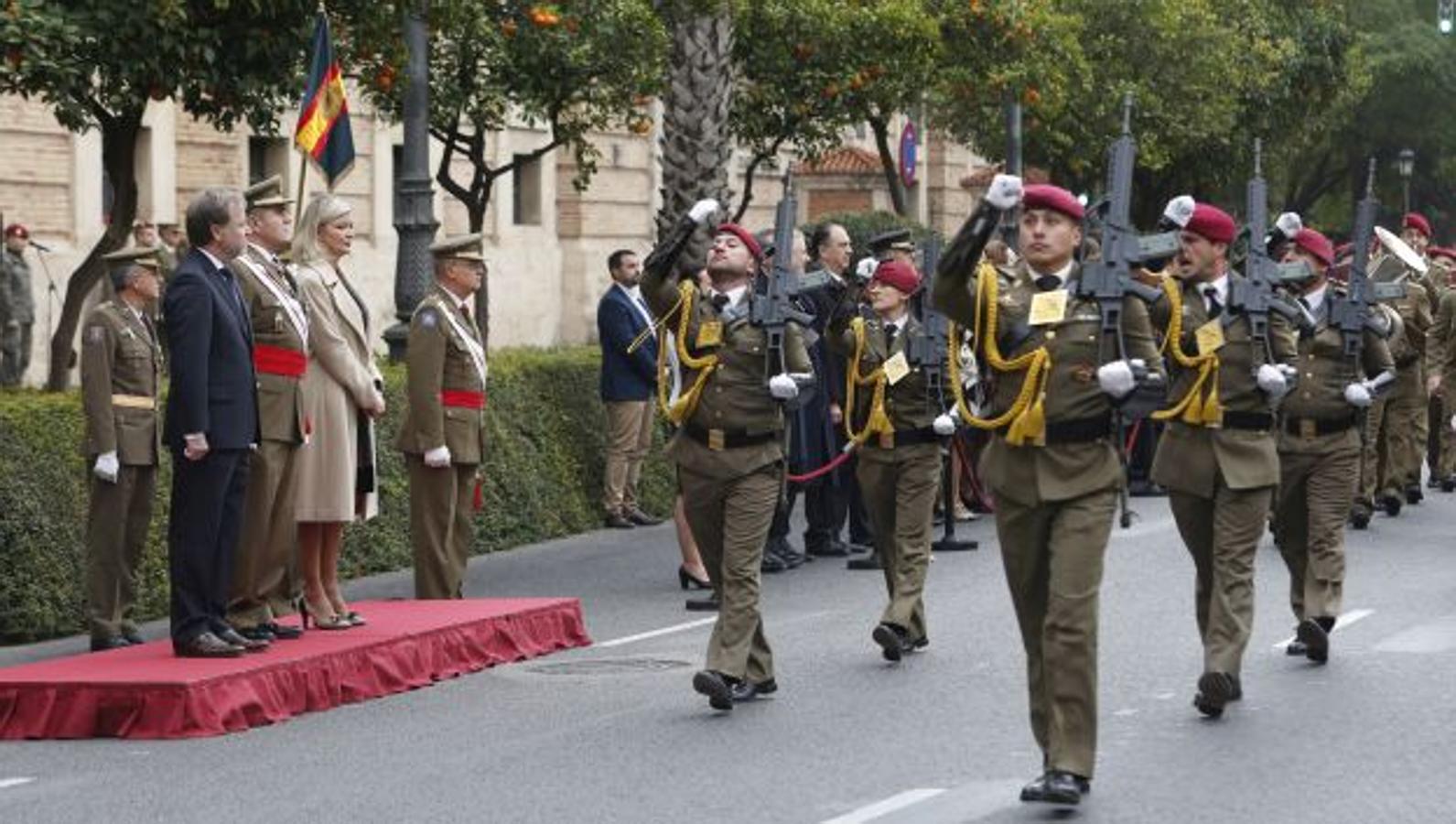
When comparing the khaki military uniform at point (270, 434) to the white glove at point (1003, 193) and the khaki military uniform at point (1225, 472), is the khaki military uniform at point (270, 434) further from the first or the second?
the white glove at point (1003, 193)

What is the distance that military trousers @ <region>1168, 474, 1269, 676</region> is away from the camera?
44.9 feet

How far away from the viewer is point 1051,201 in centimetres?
1175

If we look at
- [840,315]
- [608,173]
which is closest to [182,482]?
[840,315]

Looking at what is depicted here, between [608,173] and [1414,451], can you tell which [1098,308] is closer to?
[1414,451]

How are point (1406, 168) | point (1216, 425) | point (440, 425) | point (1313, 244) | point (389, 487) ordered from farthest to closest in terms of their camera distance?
1. point (1406, 168)
2. point (389, 487)
3. point (440, 425)
4. point (1313, 244)
5. point (1216, 425)

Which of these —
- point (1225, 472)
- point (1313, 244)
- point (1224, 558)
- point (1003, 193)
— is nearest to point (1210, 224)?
point (1225, 472)

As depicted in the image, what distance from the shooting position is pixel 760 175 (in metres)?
50.6

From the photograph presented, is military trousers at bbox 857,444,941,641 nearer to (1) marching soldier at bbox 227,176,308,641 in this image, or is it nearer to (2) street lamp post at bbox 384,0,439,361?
(1) marching soldier at bbox 227,176,308,641

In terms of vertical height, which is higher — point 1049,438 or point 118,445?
point 1049,438

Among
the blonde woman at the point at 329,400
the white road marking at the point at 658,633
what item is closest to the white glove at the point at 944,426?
the white road marking at the point at 658,633

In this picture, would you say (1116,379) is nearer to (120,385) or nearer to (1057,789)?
(1057,789)

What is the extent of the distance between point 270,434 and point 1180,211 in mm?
4247

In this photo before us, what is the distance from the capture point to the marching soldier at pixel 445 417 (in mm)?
16969

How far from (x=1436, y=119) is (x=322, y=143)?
189ft
